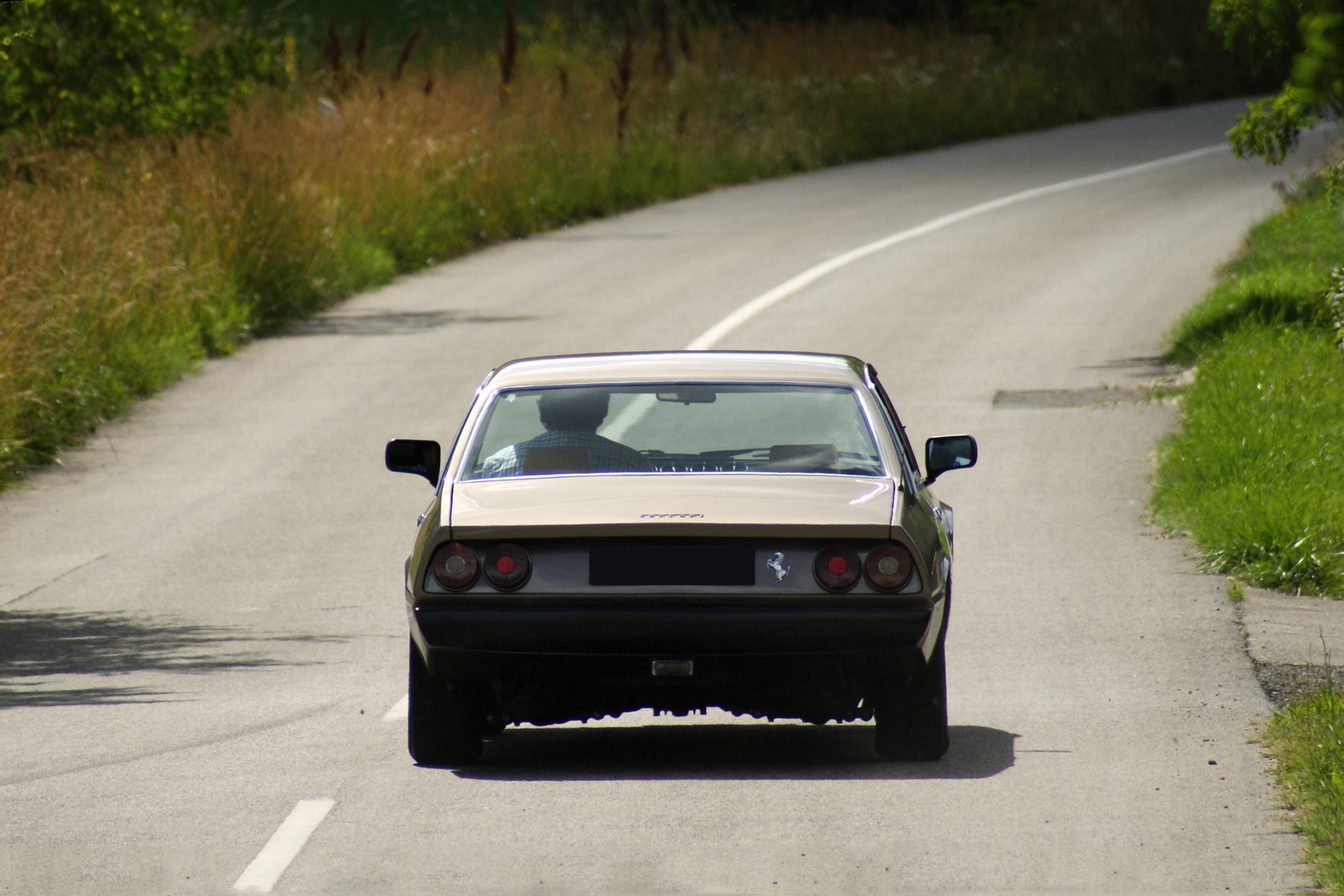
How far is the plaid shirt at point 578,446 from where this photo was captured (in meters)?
7.02

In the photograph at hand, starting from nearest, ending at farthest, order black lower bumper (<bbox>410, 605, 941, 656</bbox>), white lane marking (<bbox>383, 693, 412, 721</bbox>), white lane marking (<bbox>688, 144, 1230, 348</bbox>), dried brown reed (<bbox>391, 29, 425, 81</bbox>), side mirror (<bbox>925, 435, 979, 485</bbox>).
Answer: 1. black lower bumper (<bbox>410, 605, 941, 656</bbox>)
2. side mirror (<bbox>925, 435, 979, 485</bbox>)
3. white lane marking (<bbox>383, 693, 412, 721</bbox>)
4. white lane marking (<bbox>688, 144, 1230, 348</bbox>)
5. dried brown reed (<bbox>391, 29, 425, 81</bbox>)

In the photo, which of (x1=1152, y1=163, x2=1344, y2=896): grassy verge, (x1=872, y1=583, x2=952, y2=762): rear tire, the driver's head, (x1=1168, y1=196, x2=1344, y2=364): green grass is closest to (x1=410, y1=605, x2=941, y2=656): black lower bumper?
(x1=872, y1=583, x2=952, y2=762): rear tire

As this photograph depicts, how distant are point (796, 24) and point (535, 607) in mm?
33485

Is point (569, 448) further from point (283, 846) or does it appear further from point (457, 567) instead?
point (283, 846)

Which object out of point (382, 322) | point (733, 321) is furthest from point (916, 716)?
point (382, 322)

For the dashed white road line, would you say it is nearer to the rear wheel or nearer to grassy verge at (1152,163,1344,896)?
the rear wheel

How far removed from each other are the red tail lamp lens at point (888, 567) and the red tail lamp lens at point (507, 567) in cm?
105

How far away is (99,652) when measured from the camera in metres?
9.72

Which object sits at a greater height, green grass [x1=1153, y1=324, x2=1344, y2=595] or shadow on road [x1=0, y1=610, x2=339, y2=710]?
shadow on road [x1=0, y1=610, x2=339, y2=710]

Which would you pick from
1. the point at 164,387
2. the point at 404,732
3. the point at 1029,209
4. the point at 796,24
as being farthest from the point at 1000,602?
the point at 796,24

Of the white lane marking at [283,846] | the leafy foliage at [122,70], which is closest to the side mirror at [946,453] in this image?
the white lane marking at [283,846]

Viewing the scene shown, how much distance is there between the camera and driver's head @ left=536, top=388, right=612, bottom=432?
7297 millimetres

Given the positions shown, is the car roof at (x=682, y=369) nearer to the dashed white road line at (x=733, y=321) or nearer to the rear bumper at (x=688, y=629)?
the rear bumper at (x=688, y=629)

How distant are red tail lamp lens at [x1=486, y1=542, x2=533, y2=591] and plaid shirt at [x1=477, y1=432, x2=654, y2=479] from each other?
51cm
